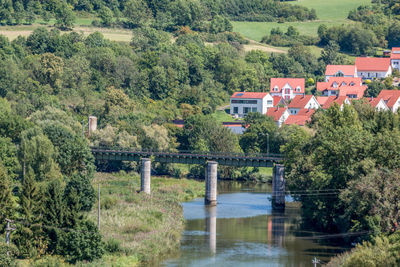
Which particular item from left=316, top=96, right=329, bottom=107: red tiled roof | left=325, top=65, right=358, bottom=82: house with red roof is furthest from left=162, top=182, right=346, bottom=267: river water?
left=325, top=65, right=358, bottom=82: house with red roof

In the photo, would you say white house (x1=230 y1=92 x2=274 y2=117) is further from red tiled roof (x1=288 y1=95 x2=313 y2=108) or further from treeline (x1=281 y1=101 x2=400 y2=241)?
treeline (x1=281 y1=101 x2=400 y2=241)

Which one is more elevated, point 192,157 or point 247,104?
point 247,104

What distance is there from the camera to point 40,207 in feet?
256

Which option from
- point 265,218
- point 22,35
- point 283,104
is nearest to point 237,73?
point 283,104

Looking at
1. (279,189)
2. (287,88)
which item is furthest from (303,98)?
(279,189)

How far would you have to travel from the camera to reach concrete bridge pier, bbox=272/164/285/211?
108 meters

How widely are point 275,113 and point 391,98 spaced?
72.9 ft

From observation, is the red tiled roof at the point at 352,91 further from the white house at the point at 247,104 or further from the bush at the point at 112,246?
the bush at the point at 112,246

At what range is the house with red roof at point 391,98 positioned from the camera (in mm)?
167000

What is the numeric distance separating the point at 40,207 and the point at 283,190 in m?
38.3

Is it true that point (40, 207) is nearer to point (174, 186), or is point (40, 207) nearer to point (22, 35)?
point (174, 186)

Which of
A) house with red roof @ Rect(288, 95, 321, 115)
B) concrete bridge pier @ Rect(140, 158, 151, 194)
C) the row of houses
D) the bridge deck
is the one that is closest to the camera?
concrete bridge pier @ Rect(140, 158, 151, 194)

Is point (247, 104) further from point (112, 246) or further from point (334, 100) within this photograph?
point (112, 246)

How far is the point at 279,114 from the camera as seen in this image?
540 feet
